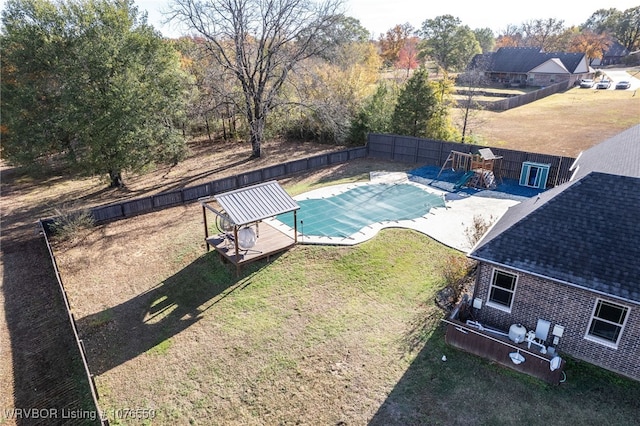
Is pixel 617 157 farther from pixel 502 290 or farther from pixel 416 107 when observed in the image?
pixel 416 107

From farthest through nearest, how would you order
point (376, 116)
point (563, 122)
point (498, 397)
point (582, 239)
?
point (563, 122), point (376, 116), point (582, 239), point (498, 397)

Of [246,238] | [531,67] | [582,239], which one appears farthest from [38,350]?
[531,67]

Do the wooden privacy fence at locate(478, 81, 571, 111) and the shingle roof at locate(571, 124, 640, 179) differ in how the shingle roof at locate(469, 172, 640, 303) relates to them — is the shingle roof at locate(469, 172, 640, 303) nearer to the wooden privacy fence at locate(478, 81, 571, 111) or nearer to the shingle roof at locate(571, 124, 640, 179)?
the shingle roof at locate(571, 124, 640, 179)

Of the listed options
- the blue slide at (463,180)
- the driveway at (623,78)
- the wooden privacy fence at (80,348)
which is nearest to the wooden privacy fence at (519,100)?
the driveway at (623,78)

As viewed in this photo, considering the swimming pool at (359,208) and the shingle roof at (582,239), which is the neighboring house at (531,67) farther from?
the shingle roof at (582,239)

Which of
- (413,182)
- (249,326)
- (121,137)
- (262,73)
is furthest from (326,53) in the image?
(249,326)

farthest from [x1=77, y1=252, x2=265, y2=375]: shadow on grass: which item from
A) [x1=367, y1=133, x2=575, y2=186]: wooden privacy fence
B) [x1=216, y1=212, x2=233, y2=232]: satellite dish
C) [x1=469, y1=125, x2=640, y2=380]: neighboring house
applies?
[x1=367, y1=133, x2=575, y2=186]: wooden privacy fence
